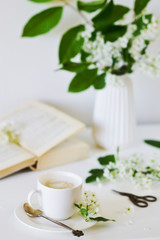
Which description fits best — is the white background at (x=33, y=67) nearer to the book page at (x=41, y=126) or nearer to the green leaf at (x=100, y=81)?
the book page at (x=41, y=126)

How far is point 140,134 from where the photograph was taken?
1.24 meters

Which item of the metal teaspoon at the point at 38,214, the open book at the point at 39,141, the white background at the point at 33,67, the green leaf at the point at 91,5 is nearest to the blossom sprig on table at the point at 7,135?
the open book at the point at 39,141

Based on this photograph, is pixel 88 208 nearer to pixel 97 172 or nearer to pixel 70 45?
pixel 97 172

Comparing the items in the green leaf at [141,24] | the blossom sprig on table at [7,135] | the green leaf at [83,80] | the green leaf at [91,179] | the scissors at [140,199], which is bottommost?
the scissors at [140,199]

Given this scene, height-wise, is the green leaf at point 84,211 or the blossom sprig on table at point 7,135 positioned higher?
the blossom sprig on table at point 7,135

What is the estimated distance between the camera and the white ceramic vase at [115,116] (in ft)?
3.49

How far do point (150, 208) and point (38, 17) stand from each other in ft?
2.07

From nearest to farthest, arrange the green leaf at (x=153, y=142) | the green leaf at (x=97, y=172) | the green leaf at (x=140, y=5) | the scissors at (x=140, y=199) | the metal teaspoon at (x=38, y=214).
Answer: the metal teaspoon at (x=38, y=214), the scissors at (x=140, y=199), the green leaf at (x=97, y=172), the green leaf at (x=140, y=5), the green leaf at (x=153, y=142)

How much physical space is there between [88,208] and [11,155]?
0.29 meters

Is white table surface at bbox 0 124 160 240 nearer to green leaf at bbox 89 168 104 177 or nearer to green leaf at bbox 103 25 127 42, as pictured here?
green leaf at bbox 89 168 104 177

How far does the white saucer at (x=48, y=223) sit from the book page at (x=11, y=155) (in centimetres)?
20

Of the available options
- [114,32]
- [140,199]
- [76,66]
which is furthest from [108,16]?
[140,199]

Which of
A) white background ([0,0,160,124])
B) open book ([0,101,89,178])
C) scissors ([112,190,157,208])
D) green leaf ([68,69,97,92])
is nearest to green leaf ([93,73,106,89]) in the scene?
green leaf ([68,69,97,92])

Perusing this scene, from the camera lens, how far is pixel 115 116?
107cm
